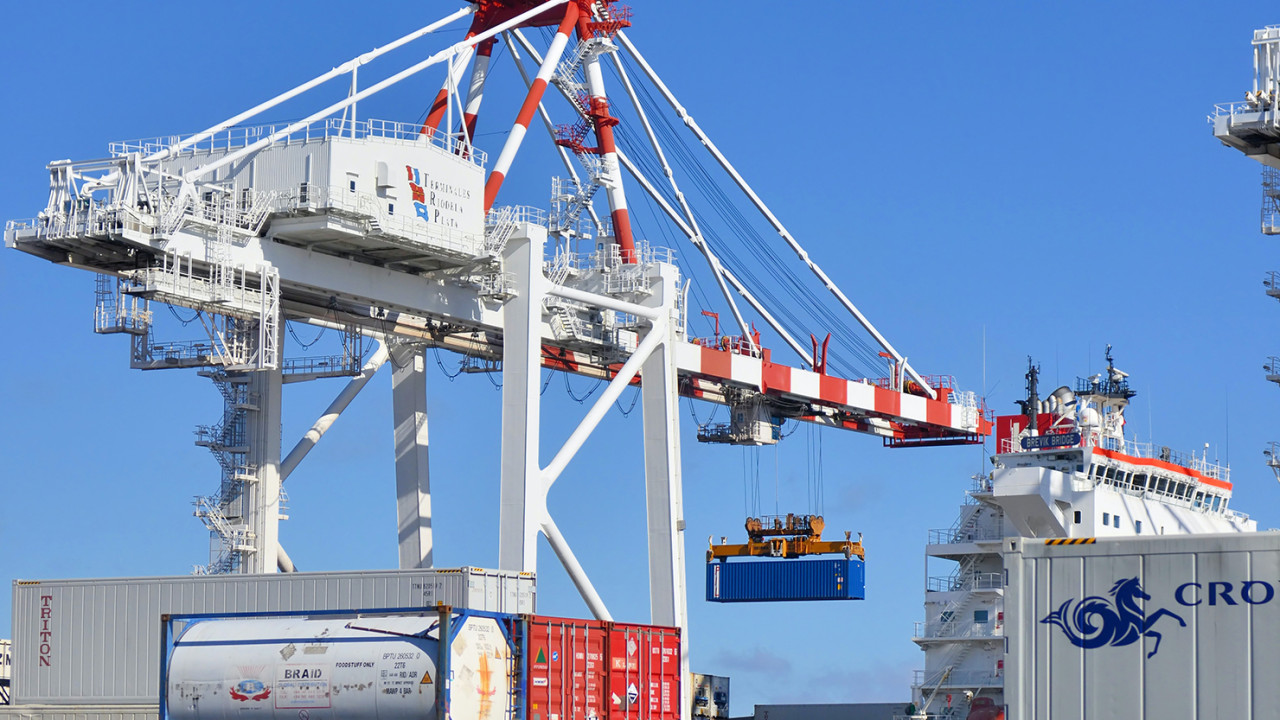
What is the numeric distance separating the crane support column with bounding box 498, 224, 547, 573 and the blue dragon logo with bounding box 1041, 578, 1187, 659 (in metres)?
23.6

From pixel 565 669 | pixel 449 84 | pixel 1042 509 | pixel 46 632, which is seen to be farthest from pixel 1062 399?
pixel 46 632

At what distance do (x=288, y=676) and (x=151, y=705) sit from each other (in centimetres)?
702

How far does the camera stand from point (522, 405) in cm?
4191

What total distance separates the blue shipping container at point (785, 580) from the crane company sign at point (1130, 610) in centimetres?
3296

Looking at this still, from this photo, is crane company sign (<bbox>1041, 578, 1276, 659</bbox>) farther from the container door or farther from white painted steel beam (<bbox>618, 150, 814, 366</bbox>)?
white painted steel beam (<bbox>618, 150, 814, 366</bbox>)

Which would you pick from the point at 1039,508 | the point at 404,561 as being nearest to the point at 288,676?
the point at 404,561

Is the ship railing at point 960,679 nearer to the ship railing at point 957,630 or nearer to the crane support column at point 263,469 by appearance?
the ship railing at point 957,630

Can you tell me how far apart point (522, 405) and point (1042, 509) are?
626 inches

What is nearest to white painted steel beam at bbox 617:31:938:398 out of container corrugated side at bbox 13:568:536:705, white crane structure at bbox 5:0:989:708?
white crane structure at bbox 5:0:989:708

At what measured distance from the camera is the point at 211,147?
40.2 meters

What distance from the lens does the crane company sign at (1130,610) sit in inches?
699

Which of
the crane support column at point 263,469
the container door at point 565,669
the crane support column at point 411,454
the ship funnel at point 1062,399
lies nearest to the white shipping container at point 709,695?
the crane support column at point 411,454

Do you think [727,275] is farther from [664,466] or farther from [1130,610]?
[1130,610]

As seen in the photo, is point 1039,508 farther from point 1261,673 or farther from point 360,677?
point 1261,673
